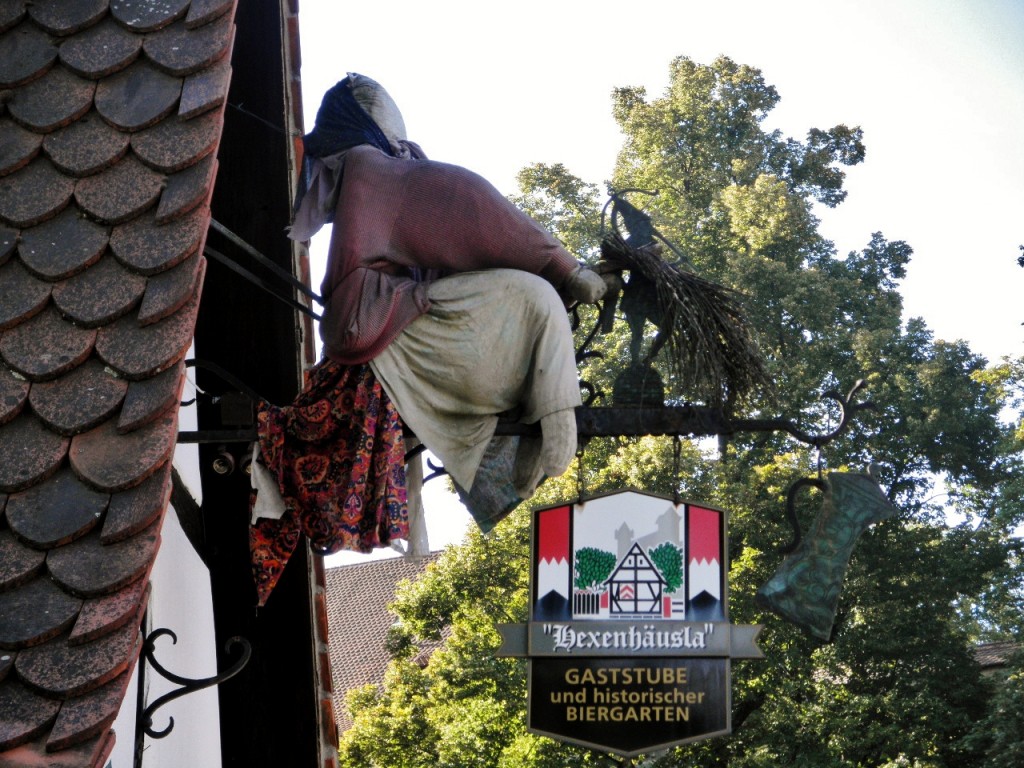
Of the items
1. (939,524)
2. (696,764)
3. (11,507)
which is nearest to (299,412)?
(11,507)

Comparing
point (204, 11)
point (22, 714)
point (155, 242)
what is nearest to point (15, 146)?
point (155, 242)

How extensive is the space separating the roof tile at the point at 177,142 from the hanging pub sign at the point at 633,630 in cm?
192

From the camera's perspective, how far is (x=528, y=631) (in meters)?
4.24

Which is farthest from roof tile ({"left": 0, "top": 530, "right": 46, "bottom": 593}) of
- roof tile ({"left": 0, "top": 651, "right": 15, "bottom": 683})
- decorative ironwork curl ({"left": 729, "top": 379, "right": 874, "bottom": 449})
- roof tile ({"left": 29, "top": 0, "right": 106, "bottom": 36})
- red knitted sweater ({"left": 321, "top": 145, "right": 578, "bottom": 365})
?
decorative ironwork curl ({"left": 729, "top": 379, "right": 874, "bottom": 449})

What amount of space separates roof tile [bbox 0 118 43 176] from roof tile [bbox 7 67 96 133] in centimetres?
2

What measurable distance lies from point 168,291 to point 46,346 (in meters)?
0.20

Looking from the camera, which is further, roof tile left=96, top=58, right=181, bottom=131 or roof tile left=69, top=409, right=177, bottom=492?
roof tile left=96, top=58, right=181, bottom=131

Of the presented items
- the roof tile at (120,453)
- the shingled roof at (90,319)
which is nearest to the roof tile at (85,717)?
the shingled roof at (90,319)

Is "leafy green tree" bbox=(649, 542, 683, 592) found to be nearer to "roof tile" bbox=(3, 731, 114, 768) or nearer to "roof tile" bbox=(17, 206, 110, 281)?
"roof tile" bbox=(17, 206, 110, 281)

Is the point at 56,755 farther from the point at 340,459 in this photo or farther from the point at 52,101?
the point at 340,459

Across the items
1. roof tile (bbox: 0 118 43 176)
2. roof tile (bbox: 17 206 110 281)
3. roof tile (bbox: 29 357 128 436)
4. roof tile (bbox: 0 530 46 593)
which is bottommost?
roof tile (bbox: 0 530 46 593)

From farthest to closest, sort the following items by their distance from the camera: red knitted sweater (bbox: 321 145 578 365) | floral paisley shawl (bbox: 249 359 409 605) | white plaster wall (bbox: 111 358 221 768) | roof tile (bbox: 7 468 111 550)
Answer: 1. white plaster wall (bbox: 111 358 221 768)
2. red knitted sweater (bbox: 321 145 578 365)
3. floral paisley shawl (bbox: 249 359 409 605)
4. roof tile (bbox: 7 468 111 550)

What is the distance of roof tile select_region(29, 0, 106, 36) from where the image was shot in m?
2.72

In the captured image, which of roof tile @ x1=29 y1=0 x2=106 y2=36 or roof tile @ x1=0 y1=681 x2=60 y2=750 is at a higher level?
roof tile @ x1=29 y1=0 x2=106 y2=36
